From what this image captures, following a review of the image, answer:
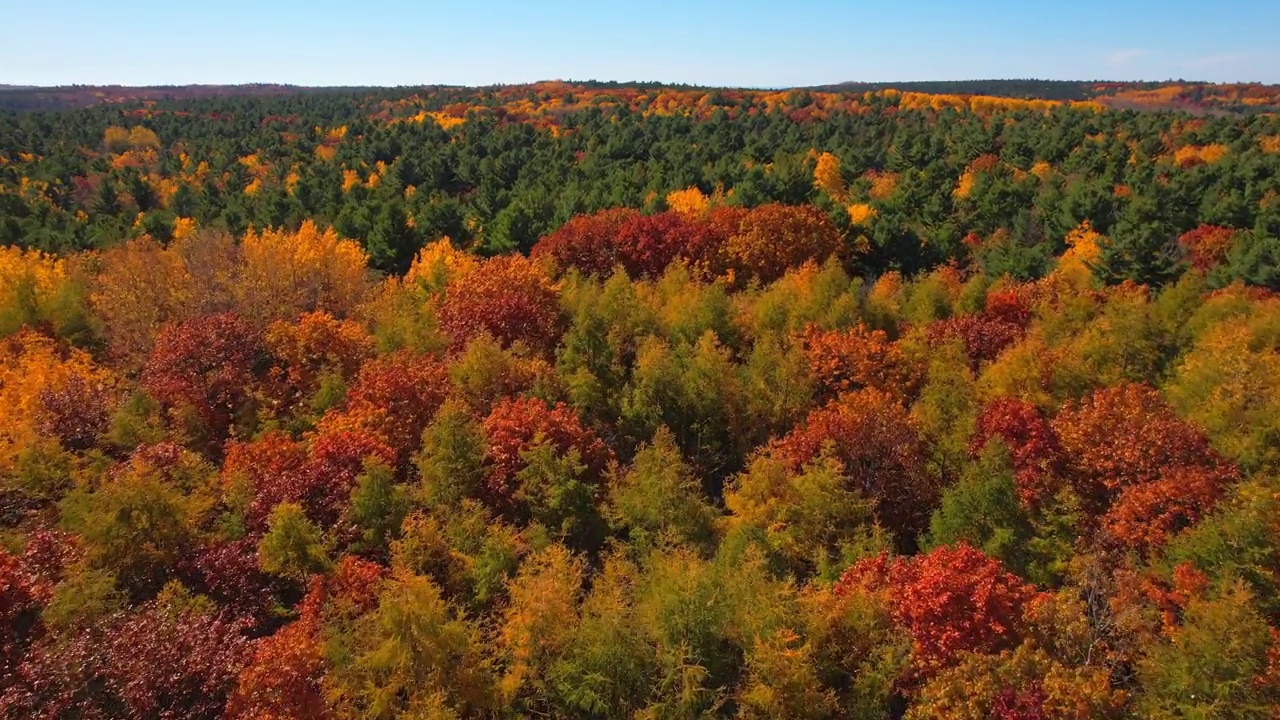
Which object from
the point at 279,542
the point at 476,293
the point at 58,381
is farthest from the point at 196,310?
the point at 279,542

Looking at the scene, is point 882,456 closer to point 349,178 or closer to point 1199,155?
point 349,178

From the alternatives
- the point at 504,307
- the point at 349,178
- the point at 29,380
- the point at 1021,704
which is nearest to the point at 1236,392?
the point at 1021,704

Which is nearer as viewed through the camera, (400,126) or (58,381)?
(58,381)

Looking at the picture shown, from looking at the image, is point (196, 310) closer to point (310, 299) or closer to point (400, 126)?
point (310, 299)

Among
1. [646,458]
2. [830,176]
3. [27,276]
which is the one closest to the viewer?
[646,458]

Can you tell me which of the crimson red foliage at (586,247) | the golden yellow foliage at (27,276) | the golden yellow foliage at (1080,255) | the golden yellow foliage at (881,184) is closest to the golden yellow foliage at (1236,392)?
the golden yellow foliage at (1080,255)
